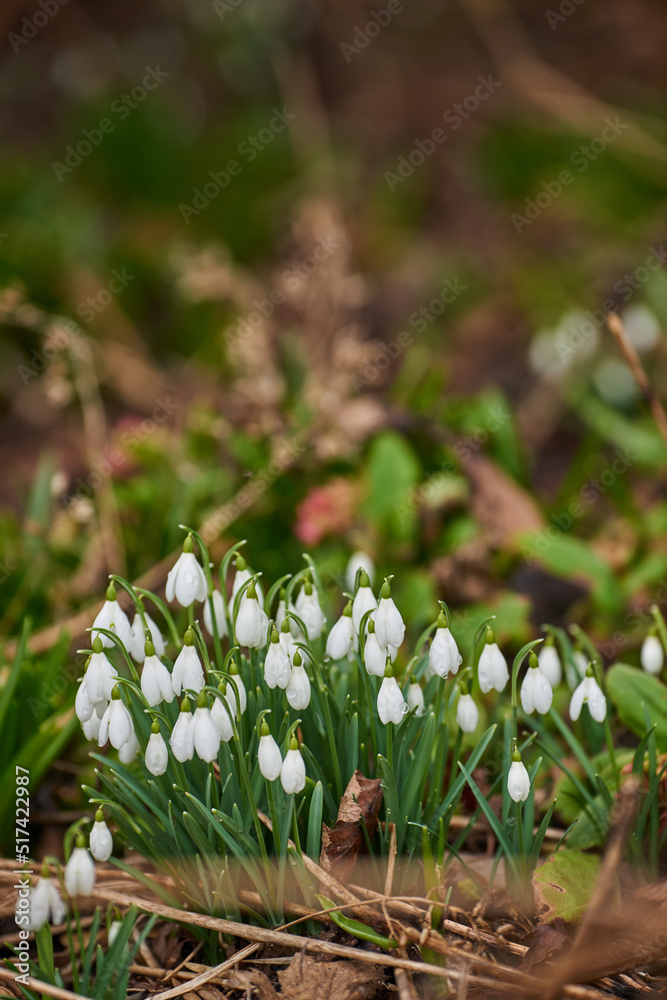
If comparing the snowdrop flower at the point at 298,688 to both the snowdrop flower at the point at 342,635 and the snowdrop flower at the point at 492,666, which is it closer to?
the snowdrop flower at the point at 342,635

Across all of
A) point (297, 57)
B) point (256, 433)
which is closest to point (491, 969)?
point (256, 433)

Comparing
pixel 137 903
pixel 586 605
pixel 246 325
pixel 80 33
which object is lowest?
pixel 137 903

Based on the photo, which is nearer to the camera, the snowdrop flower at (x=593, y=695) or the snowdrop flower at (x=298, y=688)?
the snowdrop flower at (x=298, y=688)

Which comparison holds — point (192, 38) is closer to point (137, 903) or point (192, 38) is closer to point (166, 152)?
point (166, 152)

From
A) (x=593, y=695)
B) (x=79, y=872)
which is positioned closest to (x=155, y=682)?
(x=79, y=872)

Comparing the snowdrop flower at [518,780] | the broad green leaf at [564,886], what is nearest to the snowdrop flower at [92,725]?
the snowdrop flower at [518,780]

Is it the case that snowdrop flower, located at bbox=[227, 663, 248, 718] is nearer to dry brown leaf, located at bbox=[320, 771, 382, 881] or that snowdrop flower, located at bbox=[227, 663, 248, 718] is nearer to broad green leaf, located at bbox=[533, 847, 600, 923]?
dry brown leaf, located at bbox=[320, 771, 382, 881]

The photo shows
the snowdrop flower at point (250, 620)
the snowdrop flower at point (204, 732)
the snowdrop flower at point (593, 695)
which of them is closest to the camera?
the snowdrop flower at point (204, 732)

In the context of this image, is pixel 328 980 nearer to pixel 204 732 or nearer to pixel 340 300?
pixel 204 732

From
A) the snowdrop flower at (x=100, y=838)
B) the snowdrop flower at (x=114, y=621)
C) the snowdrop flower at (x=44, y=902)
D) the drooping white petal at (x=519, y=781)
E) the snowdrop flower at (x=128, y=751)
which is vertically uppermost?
the snowdrop flower at (x=114, y=621)
